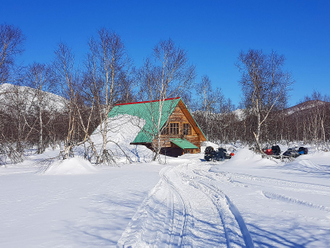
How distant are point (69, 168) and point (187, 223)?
10267mm

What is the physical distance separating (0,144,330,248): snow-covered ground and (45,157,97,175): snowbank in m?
3.48

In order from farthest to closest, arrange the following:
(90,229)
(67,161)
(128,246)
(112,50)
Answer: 1. (112,50)
2. (67,161)
3. (90,229)
4. (128,246)

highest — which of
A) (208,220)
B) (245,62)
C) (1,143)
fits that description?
(245,62)

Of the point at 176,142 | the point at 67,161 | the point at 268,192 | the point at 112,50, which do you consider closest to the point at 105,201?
the point at 268,192

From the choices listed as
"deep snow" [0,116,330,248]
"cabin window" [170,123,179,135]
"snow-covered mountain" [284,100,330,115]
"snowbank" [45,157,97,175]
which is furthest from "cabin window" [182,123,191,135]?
"snow-covered mountain" [284,100,330,115]

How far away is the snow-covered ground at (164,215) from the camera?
4559 millimetres

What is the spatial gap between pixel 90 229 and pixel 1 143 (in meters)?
13.6

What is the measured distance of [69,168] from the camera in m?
14.1

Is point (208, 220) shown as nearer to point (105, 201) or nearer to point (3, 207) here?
point (105, 201)

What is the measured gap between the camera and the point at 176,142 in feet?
97.6

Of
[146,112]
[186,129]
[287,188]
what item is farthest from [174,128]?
[287,188]

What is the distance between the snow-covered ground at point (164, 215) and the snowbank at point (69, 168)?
3.48 m

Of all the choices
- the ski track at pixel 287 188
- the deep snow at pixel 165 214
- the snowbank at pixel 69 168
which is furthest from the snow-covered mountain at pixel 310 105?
the snowbank at pixel 69 168

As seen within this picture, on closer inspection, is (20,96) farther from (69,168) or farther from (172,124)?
(69,168)
